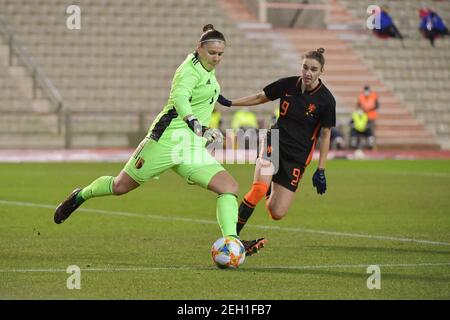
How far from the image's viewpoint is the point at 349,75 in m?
→ 38.0

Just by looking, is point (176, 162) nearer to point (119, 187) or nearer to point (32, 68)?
A: point (119, 187)

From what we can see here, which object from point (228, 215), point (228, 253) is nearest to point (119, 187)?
point (228, 215)

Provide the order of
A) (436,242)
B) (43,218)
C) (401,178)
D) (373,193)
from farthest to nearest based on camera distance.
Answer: (401,178), (373,193), (43,218), (436,242)

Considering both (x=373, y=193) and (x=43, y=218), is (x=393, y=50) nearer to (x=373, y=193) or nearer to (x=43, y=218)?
(x=373, y=193)

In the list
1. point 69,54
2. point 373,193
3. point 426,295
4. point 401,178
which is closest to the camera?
point 426,295

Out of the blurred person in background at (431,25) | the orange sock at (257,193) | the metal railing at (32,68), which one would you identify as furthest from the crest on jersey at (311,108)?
the blurred person in background at (431,25)

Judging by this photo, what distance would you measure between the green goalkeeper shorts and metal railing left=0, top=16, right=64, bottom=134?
72.1 ft

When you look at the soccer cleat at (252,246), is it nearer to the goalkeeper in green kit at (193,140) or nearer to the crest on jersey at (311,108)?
the goalkeeper in green kit at (193,140)

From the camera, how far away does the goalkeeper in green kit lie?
10.1m

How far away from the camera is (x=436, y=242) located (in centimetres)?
1204

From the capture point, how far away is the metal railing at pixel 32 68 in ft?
108

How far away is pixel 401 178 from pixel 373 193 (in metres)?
3.99

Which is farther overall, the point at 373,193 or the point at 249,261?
the point at 373,193

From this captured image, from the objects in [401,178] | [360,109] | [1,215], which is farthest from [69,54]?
[1,215]
